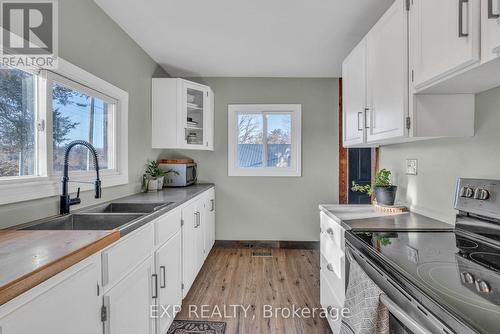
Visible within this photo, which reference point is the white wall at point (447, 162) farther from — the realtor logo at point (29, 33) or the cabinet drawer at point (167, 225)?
the realtor logo at point (29, 33)

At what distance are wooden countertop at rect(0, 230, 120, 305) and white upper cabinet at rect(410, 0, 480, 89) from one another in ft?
5.14

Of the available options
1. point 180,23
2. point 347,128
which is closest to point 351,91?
point 347,128

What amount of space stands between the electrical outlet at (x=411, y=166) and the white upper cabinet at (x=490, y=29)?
1.05 meters

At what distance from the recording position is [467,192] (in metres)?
1.32

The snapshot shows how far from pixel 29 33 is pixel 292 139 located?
2.98 meters

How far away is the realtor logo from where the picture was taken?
1357mm

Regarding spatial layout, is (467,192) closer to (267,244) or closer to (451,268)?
(451,268)

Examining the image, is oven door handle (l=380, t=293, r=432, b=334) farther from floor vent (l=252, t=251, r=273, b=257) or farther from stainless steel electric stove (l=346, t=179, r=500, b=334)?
floor vent (l=252, t=251, r=273, b=257)

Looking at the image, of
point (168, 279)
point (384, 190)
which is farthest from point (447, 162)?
point (168, 279)

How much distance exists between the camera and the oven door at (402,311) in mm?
715

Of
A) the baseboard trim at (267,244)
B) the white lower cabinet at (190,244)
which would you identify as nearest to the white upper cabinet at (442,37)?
the white lower cabinet at (190,244)

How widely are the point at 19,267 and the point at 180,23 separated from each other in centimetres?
218

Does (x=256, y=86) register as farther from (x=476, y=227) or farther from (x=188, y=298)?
(x=476, y=227)

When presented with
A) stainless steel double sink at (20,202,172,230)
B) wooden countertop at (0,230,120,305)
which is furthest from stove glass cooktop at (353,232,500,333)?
stainless steel double sink at (20,202,172,230)
